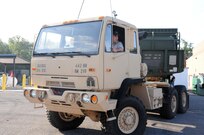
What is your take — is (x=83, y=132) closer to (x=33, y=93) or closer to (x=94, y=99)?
(x=33, y=93)

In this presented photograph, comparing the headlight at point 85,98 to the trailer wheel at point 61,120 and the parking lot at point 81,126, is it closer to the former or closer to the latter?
the parking lot at point 81,126

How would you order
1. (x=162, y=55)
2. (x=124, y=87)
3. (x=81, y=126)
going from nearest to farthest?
(x=124, y=87) < (x=81, y=126) < (x=162, y=55)

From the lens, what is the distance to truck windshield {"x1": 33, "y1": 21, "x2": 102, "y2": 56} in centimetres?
634

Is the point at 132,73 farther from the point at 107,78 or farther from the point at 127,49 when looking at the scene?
the point at 107,78

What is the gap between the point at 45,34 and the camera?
7.23m

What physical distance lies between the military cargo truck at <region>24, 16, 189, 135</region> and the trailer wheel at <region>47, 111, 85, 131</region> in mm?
935

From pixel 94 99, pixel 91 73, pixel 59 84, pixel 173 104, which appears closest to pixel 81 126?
pixel 59 84

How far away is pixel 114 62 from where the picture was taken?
6539mm

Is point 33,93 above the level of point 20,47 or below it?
below

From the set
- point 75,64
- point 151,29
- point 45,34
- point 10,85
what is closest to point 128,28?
point 75,64

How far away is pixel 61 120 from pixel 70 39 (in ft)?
8.38

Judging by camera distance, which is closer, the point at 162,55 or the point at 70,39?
the point at 70,39

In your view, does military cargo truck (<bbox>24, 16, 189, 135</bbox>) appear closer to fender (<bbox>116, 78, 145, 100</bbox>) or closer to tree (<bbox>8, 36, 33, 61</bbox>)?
fender (<bbox>116, 78, 145, 100</bbox>)

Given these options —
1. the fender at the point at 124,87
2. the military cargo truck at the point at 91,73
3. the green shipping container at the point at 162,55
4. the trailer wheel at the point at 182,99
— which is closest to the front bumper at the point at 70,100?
the military cargo truck at the point at 91,73
